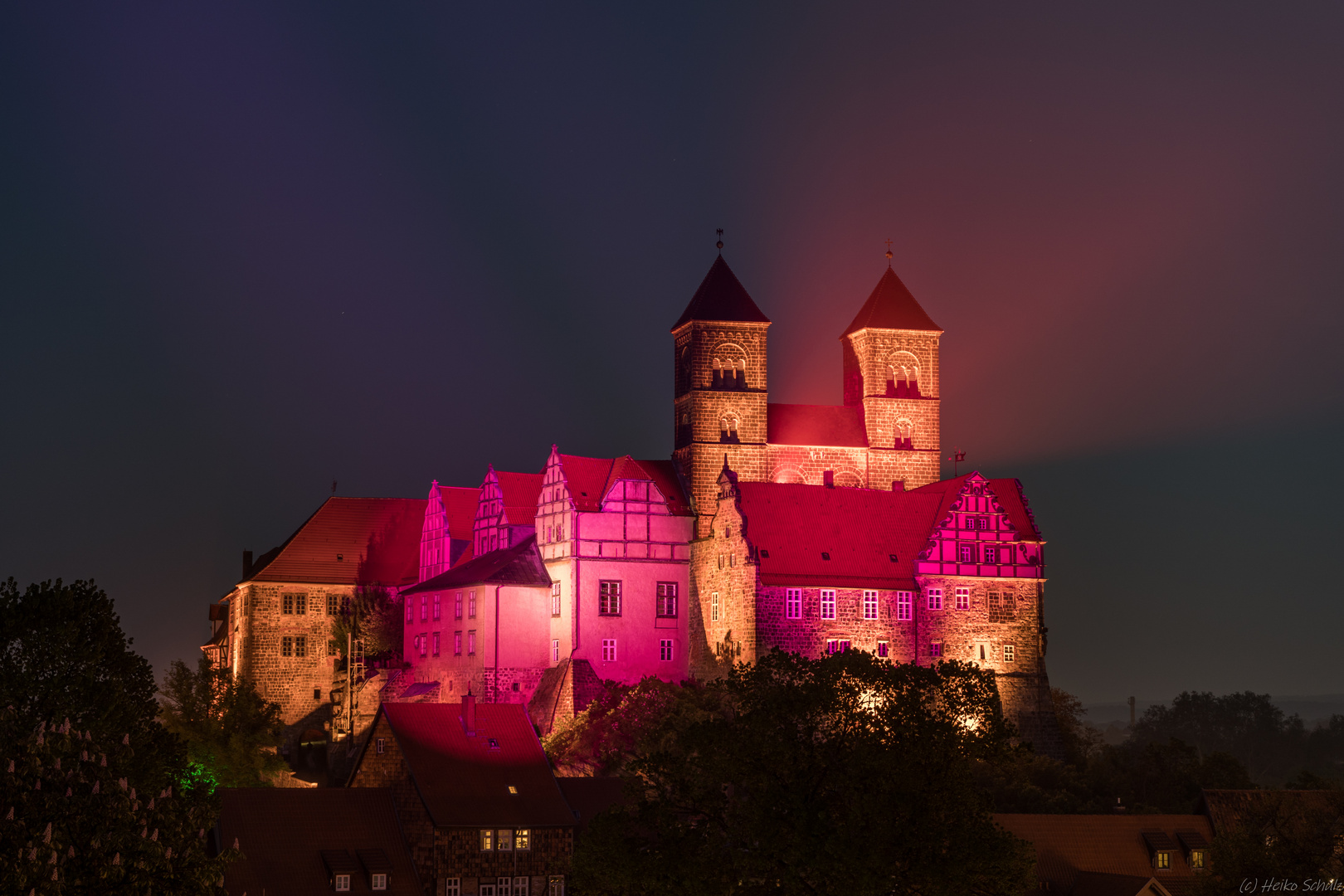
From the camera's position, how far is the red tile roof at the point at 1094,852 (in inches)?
2616

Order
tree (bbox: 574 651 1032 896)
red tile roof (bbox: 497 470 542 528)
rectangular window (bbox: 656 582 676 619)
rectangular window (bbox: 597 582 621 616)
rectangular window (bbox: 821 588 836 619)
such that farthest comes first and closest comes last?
1. red tile roof (bbox: 497 470 542 528)
2. rectangular window (bbox: 656 582 676 619)
3. rectangular window (bbox: 597 582 621 616)
4. rectangular window (bbox: 821 588 836 619)
5. tree (bbox: 574 651 1032 896)

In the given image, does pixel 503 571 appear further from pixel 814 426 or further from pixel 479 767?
pixel 479 767

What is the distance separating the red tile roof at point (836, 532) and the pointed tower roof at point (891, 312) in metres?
12.4

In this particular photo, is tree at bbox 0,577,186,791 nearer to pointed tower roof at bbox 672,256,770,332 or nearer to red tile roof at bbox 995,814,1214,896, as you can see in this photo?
red tile roof at bbox 995,814,1214,896

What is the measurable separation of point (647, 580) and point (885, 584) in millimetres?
10484

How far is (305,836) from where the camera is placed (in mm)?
59188

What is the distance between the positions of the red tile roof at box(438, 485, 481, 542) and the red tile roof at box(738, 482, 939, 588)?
15884mm

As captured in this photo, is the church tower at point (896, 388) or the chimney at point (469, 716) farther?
the church tower at point (896, 388)

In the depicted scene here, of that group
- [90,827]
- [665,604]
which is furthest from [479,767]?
[90,827]

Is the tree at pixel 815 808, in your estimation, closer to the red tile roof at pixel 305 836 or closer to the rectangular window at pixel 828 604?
the red tile roof at pixel 305 836

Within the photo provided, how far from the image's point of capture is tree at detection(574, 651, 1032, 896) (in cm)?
4394

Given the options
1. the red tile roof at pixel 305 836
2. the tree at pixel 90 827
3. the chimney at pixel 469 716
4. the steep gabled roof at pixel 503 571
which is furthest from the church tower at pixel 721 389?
the tree at pixel 90 827

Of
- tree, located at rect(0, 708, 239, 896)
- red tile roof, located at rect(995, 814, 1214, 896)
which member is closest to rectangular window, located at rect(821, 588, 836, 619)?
red tile roof, located at rect(995, 814, 1214, 896)

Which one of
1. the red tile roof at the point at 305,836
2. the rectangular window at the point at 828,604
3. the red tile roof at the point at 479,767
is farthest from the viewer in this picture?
the rectangular window at the point at 828,604
